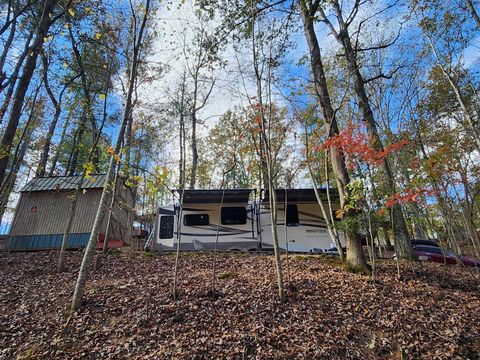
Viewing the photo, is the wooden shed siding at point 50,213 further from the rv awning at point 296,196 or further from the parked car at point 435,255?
the parked car at point 435,255

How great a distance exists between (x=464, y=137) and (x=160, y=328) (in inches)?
458

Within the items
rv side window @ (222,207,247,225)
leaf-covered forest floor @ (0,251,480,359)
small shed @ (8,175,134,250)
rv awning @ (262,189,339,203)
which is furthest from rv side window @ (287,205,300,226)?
small shed @ (8,175,134,250)

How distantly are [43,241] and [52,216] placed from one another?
3.38 feet

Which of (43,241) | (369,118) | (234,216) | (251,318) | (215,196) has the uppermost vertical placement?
(369,118)

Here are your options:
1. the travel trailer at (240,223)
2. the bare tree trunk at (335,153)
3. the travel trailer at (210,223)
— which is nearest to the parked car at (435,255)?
the travel trailer at (240,223)

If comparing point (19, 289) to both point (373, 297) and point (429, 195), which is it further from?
point (429, 195)

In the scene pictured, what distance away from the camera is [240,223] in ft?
34.8

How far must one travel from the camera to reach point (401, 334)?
3.84 m

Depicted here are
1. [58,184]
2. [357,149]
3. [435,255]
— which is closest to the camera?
[357,149]

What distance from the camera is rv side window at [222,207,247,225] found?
10633 millimetres

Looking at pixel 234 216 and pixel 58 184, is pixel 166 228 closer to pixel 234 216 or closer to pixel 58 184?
pixel 234 216

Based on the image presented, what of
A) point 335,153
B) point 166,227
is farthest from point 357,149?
point 166,227

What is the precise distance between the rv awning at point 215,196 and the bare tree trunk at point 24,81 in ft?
19.2

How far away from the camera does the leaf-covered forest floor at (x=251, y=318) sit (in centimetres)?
350
